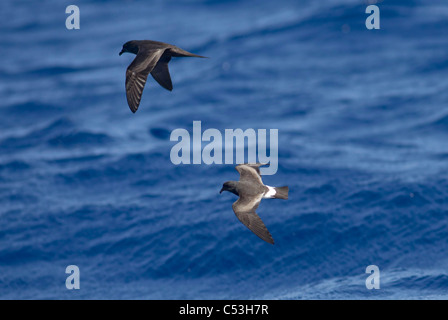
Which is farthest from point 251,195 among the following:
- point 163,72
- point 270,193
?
point 163,72

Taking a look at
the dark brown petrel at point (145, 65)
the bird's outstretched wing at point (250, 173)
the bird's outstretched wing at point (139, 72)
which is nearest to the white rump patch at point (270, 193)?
the bird's outstretched wing at point (250, 173)

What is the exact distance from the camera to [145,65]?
44.7 feet

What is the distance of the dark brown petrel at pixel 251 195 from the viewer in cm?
1285

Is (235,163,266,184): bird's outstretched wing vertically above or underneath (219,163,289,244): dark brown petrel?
above

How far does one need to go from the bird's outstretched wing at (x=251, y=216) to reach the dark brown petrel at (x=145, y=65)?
8.12ft

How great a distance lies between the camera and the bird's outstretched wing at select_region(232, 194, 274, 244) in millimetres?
12508

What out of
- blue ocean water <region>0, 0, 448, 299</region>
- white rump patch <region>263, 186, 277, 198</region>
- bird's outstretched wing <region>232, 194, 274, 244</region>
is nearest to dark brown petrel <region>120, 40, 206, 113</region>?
bird's outstretched wing <region>232, 194, 274, 244</region>

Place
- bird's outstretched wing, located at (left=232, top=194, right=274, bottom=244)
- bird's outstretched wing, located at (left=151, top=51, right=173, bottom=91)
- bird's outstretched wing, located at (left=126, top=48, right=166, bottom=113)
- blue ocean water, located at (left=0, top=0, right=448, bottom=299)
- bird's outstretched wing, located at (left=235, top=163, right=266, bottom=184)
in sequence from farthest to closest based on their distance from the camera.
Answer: blue ocean water, located at (left=0, top=0, right=448, bottom=299) → bird's outstretched wing, located at (left=235, top=163, right=266, bottom=184) → bird's outstretched wing, located at (left=151, top=51, right=173, bottom=91) → bird's outstretched wing, located at (left=126, top=48, right=166, bottom=113) → bird's outstretched wing, located at (left=232, top=194, right=274, bottom=244)

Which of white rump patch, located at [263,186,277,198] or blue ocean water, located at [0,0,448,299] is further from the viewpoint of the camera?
blue ocean water, located at [0,0,448,299]

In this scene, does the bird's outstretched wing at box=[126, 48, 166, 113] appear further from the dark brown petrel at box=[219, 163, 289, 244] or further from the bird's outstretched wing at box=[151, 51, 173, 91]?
the dark brown petrel at box=[219, 163, 289, 244]

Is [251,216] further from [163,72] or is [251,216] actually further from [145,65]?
[163,72]

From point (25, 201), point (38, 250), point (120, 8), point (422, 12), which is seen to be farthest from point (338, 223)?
point (120, 8)

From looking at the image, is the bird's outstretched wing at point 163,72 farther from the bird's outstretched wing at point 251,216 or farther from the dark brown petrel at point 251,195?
the bird's outstretched wing at point 251,216

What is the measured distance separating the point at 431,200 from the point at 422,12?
18.1 metres
